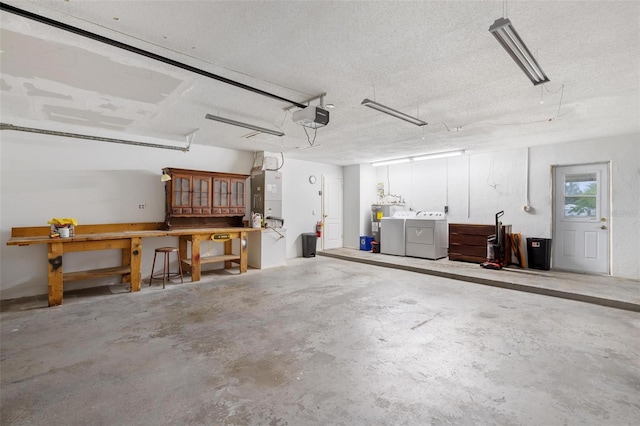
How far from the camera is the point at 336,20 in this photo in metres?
2.20

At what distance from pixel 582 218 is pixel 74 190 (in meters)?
9.52

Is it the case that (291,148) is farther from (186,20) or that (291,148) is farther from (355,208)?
(186,20)

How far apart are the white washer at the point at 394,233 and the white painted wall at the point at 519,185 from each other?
0.70 m

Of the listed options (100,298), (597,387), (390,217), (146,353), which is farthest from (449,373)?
(390,217)

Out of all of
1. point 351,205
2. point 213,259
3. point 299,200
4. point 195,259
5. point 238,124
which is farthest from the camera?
point 351,205

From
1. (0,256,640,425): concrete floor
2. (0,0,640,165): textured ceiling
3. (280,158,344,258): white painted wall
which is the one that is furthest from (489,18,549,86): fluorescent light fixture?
(280,158,344,258): white painted wall

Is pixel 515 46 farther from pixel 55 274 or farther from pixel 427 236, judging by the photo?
pixel 55 274

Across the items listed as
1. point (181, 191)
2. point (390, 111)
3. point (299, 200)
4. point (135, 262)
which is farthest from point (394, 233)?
point (135, 262)

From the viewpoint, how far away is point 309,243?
7.96 metres

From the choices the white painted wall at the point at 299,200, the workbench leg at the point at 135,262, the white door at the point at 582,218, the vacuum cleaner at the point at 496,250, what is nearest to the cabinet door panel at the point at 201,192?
the workbench leg at the point at 135,262

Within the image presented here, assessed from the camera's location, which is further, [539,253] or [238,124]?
[539,253]

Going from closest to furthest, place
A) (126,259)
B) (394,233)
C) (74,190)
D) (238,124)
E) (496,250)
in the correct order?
(238,124) → (74,190) → (126,259) → (496,250) → (394,233)

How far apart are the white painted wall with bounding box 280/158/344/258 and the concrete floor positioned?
3636mm

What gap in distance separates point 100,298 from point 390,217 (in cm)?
658
